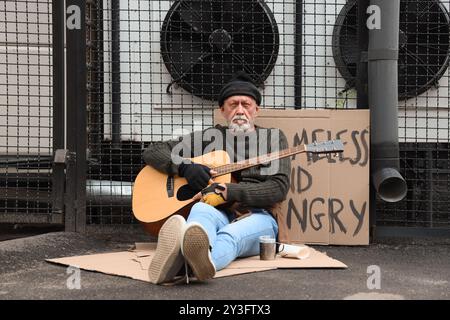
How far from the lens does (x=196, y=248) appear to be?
2.79 m

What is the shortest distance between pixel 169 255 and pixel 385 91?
6.78ft

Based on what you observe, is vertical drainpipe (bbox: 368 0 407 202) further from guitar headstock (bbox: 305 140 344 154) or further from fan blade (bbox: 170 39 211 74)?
fan blade (bbox: 170 39 211 74)

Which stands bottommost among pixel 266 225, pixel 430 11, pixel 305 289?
pixel 305 289

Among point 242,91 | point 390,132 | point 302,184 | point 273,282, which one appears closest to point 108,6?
point 242,91

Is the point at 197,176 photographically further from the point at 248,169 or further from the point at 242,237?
the point at 242,237

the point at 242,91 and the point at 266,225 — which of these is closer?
the point at 266,225

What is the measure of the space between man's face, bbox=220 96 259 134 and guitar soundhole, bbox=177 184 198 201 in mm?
491

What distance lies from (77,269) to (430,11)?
3.04m

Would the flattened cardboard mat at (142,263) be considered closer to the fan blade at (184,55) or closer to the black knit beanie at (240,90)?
the black knit beanie at (240,90)

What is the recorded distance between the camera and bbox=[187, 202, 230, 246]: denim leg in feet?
10.7

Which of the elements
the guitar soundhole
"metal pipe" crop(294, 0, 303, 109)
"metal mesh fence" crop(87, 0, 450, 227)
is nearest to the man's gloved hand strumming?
the guitar soundhole

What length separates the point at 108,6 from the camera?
14.7 ft

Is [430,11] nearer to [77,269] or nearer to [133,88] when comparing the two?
[133,88]

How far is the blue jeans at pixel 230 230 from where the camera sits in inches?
126
